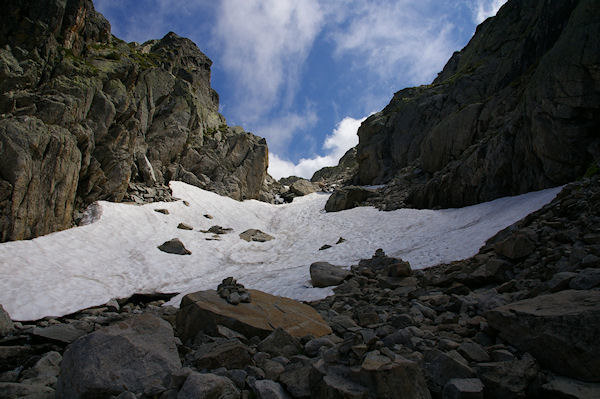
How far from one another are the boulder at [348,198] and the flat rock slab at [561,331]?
1396 inches

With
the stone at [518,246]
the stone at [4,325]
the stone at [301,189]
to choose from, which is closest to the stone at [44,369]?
the stone at [4,325]

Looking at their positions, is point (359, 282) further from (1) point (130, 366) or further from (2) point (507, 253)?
(1) point (130, 366)

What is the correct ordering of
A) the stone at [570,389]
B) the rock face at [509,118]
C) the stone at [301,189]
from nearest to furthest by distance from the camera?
the stone at [570,389] → the rock face at [509,118] → the stone at [301,189]

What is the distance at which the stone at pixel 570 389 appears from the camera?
11.6 feet

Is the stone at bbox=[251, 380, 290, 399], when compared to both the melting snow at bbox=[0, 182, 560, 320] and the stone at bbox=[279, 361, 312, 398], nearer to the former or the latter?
the stone at bbox=[279, 361, 312, 398]

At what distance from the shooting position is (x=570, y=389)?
366cm

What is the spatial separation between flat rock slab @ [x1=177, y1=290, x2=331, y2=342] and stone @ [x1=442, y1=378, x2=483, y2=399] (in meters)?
3.49

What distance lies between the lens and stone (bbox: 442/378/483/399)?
3719mm

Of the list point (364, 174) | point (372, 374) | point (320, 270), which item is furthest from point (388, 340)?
point (364, 174)

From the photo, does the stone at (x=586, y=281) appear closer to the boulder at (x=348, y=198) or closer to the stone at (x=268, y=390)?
the stone at (x=268, y=390)

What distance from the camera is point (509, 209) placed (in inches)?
781

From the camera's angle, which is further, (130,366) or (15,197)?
(15,197)

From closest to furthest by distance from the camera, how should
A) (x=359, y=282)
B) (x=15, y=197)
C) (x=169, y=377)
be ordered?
1. (x=169, y=377)
2. (x=359, y=282)
3. (x=15, y=197)

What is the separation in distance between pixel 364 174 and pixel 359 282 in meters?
46.6
